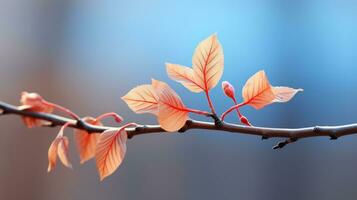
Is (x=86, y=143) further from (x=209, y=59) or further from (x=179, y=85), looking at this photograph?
(x=179, y=85)

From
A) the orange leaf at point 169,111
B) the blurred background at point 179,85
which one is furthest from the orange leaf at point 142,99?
the blurred background at point 179,85

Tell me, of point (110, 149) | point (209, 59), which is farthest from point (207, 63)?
point (110, 149)

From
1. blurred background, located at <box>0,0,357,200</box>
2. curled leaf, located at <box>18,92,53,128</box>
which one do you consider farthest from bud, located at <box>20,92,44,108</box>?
blurred background, located at <box>0,0,357,200</box>

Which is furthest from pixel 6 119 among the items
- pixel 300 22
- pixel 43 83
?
pixel 300 22

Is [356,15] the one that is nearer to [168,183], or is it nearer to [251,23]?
[251,23]

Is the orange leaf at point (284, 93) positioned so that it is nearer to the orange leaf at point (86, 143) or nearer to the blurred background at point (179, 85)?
the orange leaf at point (86, 143)
